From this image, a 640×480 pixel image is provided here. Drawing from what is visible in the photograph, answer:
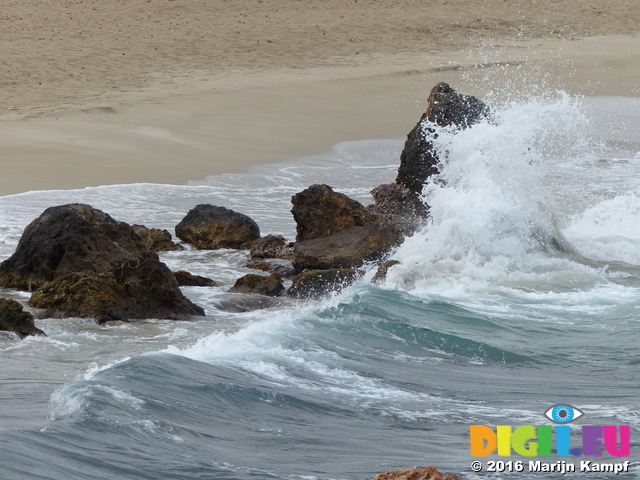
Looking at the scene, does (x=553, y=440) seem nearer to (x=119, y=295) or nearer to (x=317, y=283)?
(x=119, y=295)

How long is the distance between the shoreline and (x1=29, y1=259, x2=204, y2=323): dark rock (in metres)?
5.76

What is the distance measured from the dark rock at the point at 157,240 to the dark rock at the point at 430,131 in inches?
108

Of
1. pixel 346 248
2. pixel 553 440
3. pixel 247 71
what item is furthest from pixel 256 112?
pixel 553 440

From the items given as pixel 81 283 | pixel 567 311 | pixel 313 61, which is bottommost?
pixel 567 311

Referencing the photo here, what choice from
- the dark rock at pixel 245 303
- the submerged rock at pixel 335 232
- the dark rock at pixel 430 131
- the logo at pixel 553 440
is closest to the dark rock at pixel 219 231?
the submerged rock at pixel 335 232

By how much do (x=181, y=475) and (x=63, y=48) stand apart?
20853 millimetres

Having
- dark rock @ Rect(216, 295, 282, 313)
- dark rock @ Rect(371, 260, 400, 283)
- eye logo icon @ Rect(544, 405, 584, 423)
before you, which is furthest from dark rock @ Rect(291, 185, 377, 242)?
eye logo icon @ Rect(544, 405, 584, 423)

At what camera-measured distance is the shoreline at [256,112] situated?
48.8ft

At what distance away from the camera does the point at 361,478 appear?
4270mm

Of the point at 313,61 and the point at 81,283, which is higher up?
the point at 313,61

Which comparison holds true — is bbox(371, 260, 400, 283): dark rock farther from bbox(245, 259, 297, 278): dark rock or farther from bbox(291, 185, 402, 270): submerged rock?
bbox(245, 259, 297, 278): dark rock

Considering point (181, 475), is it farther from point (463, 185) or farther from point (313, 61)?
point (313, 61)

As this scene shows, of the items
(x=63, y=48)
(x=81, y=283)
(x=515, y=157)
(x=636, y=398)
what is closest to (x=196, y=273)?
(x=81, y=283)

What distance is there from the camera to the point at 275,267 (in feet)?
31.9
